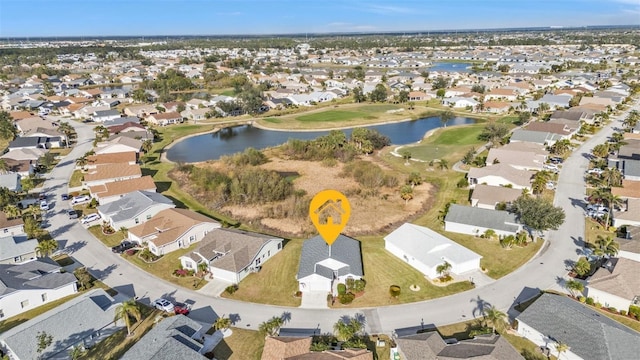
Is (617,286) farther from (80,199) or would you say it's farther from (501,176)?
(80,199)

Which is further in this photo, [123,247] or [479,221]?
[479,221]

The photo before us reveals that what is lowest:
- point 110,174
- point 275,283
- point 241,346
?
point 241,346

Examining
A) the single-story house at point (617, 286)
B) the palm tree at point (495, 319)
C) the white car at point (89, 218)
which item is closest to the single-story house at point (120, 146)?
the white car at point (89, 218)

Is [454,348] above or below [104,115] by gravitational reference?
below

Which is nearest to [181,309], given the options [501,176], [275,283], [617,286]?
[275,283]

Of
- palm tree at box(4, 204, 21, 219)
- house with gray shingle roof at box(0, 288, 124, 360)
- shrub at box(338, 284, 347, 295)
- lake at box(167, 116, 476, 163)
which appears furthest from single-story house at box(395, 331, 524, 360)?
lake at box(167, 116, 476, 163)

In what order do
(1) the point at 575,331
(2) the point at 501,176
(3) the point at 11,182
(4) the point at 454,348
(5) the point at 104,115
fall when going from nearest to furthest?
1. (4) the point at 454,348
2. (1) the point at 575,331
3. (2) the point at 501,176
4. (3) the point at 11,182
5. (5) the point at 104,115

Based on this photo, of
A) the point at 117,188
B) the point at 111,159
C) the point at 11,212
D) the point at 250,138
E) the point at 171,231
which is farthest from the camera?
the point at 250,138
